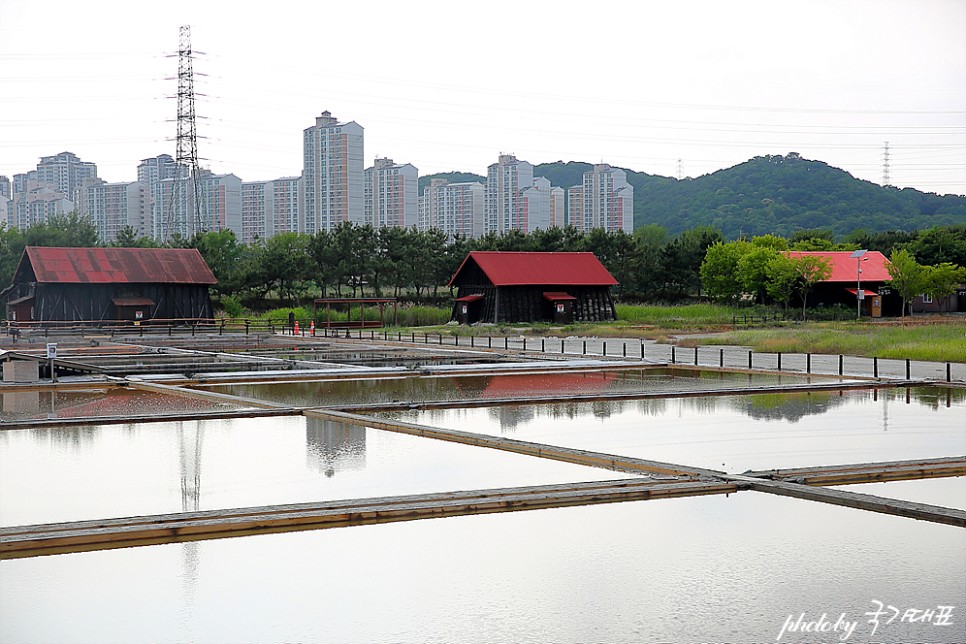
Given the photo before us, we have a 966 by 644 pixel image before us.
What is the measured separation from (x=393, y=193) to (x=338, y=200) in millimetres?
15034

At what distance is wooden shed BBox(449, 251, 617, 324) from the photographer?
183 feet

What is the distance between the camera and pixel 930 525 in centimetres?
920

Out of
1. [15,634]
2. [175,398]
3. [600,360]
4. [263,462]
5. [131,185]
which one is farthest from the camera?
[131,185]

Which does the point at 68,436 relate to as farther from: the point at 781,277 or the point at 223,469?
the point at 781,277

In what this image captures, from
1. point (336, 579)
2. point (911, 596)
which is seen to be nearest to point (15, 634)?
point (336, 579)

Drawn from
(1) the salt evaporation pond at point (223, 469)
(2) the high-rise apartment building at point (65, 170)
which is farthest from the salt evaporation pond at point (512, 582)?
(2) the high-rise apartment building at point (65, 170)

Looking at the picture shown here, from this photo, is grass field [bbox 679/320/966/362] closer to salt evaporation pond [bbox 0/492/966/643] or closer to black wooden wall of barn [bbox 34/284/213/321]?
salt evaporation pond [bbox 0/492/966/643]

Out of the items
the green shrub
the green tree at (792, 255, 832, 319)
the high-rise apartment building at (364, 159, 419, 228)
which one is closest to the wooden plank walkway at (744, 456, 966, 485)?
the green tree at (792, 255, 832, 319)

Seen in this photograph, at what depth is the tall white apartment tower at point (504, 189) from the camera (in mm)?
126631

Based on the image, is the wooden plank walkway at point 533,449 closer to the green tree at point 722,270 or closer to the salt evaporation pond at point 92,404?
the salt evaporation pond at point 92,404

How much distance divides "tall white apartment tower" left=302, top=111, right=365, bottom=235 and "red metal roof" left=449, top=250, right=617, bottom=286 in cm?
5126

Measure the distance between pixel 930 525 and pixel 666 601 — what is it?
11.4 ft

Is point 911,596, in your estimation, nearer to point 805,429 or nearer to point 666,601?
point 666,601

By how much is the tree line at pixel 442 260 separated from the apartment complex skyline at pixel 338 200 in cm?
3576
